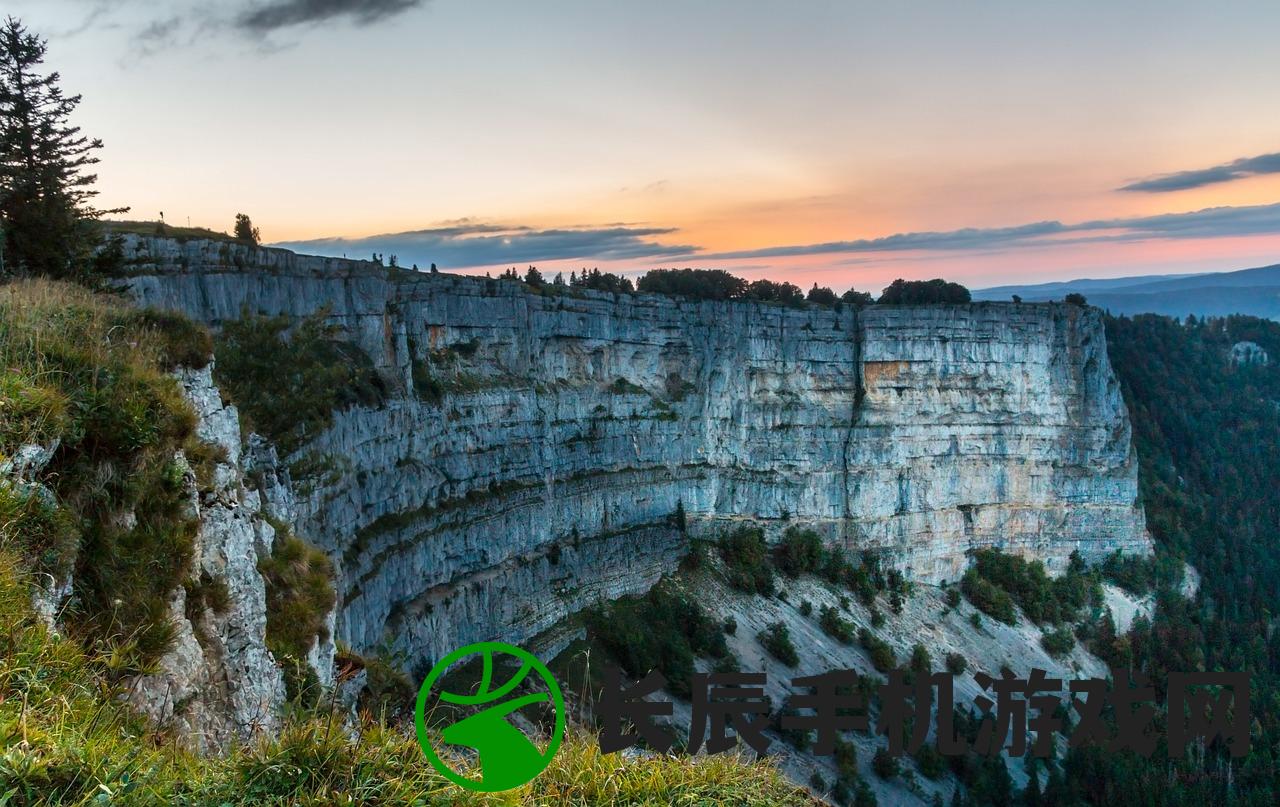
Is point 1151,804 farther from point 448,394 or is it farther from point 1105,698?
point 448,394

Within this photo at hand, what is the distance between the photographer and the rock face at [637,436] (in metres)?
31.7

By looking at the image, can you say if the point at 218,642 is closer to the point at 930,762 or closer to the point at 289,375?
the point at 289,375

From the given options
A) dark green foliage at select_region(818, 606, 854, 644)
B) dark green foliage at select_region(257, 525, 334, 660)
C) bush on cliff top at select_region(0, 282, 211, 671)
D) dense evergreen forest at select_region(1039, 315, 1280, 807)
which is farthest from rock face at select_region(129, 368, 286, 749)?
dark green foliage at select_region(818, 606, 854, 644)

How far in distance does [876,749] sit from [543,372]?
2594 cm

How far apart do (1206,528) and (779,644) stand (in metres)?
48.0

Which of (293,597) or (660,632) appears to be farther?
(660,632)

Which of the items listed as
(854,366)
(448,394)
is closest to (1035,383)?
(854,366)

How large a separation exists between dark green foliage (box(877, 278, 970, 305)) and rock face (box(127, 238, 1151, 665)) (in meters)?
8.22

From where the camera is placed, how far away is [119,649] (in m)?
6.50

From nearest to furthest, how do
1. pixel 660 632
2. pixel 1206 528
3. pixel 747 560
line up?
1. pixel 660 632
2. pixel 747 560
3. pixel 1206 528

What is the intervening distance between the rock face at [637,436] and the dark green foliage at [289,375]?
0.93 meters

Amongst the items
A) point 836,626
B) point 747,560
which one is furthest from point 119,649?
point 836,626

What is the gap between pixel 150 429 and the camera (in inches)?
338

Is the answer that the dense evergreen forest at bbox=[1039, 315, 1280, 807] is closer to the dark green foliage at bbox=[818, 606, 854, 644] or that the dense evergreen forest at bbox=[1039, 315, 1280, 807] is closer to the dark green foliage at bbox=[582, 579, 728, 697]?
the dark green foliage at bbox=[818, 606, 854, 644]
